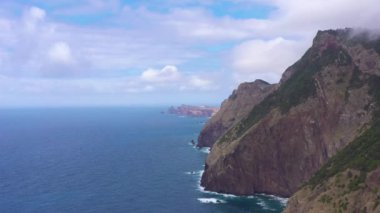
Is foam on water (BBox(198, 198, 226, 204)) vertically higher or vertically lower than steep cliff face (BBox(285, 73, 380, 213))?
lower

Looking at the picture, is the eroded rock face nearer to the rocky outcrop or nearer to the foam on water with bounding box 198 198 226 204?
the rocky outcrop

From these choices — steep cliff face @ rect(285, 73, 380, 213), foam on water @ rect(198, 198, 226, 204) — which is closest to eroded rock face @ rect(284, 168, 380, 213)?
steep cliff face @ rect(285, 73, 380, 213)

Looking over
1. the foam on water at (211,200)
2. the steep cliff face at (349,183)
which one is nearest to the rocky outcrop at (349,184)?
the steep cliff face at (349,183)

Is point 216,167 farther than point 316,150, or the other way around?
point 216,167

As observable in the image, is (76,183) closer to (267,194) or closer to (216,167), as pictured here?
(216,167)

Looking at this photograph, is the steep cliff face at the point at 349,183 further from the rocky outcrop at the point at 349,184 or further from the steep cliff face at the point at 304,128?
the steep cliff face at the point at 304,128

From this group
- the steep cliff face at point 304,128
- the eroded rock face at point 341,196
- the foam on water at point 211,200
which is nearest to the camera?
the eroded rock face at point 341,196

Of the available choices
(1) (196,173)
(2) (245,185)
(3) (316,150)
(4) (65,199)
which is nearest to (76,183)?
(4) (65,199)

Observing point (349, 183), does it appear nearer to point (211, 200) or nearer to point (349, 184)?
point (349, 184)
